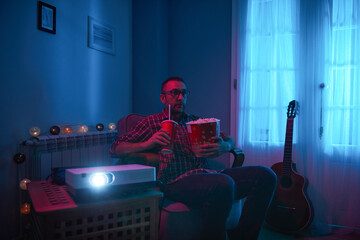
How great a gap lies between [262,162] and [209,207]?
1.48 m

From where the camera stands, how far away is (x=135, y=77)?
3090 mm

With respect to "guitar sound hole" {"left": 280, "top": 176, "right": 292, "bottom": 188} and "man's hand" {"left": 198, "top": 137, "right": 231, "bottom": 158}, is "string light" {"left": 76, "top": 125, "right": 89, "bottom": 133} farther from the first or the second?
"guitar sound hole" {"left": 280, "top": 176, "right": 292, "bottom": 188}

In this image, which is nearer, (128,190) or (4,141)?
(128,190)

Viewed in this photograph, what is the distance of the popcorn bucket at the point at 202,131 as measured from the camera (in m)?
1.40

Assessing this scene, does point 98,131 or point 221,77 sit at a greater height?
point 221,77

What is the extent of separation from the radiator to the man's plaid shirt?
20.8 inches

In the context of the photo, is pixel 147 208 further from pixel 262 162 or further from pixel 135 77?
pixel 135 77

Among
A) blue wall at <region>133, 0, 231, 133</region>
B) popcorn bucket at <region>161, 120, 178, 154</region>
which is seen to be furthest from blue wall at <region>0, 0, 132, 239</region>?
popcorn bucket at <region>161, 120, 178, 154</region>

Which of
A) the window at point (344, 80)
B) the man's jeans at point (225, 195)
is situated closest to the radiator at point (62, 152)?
the man's jeans at point (225, 195)

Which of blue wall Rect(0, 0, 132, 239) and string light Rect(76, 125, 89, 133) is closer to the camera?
blue wall Rect(0, 0, 132, 239)

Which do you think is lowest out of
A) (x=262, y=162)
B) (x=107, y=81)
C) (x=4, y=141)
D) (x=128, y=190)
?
(x=262, y=162)

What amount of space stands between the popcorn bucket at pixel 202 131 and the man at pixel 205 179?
0.03 meters

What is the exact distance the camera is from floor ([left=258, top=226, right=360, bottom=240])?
2227mm

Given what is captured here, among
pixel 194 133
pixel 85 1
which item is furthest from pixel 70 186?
pixel 85 1
